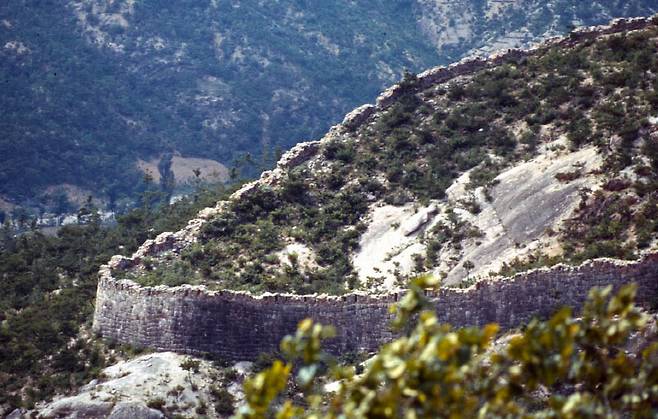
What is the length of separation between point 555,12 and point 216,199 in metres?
77.6

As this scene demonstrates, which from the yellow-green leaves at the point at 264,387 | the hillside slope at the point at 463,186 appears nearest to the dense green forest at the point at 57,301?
the hillside slope at the point at 463,186

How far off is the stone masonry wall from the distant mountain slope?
81.0 m

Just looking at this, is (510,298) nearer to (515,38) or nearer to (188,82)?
(515,38)

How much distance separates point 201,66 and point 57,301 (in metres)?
95.3

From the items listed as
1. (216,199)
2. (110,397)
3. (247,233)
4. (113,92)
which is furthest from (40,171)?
(110,397)

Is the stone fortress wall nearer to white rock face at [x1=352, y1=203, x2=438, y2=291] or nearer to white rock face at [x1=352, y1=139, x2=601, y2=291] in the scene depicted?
white rock face at [x1=352, y1=139, x2=601, y2=291]

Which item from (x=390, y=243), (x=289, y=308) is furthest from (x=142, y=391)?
(x=390, y=243)

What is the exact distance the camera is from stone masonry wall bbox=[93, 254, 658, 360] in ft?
125

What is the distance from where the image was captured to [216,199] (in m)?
57.1

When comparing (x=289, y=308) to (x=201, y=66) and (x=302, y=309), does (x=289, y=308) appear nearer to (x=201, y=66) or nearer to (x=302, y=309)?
(x=302, y=309)

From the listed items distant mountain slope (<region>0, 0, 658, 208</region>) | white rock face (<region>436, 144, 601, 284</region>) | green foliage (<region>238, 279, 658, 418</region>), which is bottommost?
green foliage (<region>238, 279, 658, 418</region>)

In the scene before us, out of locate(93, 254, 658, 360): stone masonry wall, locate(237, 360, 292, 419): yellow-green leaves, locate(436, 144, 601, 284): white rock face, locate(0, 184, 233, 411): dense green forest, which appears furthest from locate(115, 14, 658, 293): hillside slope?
locate(237, 360, 292, 419): yellow-green leaves

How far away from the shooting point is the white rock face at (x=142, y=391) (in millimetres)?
38688

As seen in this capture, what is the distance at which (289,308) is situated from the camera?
4188 cm
